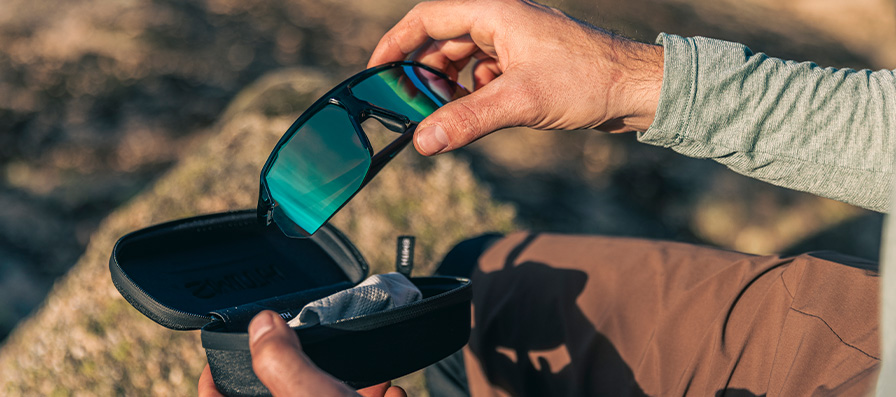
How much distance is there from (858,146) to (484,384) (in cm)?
84

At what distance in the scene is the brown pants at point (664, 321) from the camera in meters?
0.90

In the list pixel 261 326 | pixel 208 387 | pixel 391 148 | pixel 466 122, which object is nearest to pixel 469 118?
pixel 466 122

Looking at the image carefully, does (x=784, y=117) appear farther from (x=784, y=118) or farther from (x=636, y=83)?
(x=636, y=83)

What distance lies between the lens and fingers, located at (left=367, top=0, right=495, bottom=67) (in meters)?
1.23

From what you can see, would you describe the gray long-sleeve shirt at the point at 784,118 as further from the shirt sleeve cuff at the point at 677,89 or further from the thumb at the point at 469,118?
the thumb at the point at 469,118

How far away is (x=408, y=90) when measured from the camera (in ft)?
4.22

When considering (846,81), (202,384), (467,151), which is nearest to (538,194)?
(467,151)

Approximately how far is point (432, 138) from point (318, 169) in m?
0.22

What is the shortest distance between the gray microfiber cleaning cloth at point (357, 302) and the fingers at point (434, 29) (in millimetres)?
545

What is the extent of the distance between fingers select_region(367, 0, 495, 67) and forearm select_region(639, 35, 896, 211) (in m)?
0.38

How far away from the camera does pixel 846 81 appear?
1.02 meters

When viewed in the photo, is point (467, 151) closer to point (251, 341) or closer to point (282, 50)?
point (282, 50)

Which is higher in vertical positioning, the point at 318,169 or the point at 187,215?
the point at 318,169

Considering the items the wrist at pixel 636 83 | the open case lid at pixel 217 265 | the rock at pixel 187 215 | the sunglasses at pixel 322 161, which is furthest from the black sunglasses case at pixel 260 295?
the rock at pixel 187 215
